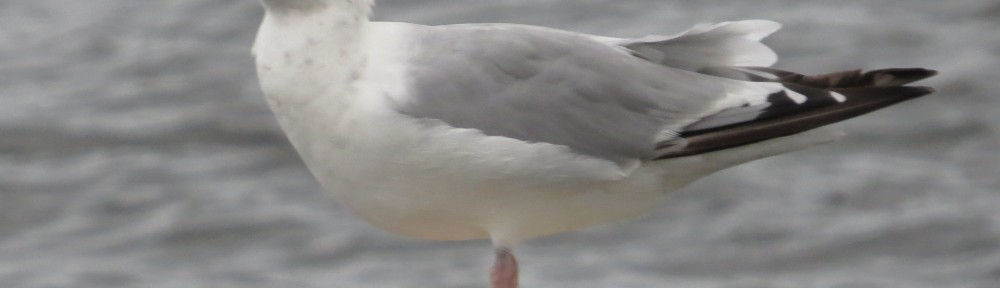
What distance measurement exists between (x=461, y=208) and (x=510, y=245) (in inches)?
9.2

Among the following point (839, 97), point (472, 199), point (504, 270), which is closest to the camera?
point (472, 199)

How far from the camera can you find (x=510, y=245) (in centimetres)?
434

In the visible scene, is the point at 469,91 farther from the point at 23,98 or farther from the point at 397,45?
the point at 23,98

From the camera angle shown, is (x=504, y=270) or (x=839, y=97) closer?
(x=839, y=97)

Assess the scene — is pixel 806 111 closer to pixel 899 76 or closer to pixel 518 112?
pixel 899 76

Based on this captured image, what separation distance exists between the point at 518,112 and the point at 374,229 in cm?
372

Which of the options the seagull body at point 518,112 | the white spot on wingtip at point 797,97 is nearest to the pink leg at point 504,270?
the seagull body at point 518,112

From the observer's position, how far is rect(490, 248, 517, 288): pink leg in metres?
4.38

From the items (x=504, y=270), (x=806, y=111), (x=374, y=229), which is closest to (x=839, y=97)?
(x=806, y=111)

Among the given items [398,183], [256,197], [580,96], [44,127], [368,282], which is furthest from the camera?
[44,127]

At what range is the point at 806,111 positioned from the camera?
13.9 ft

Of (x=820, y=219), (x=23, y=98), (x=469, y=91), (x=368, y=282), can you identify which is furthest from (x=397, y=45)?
(x=23, y=98)

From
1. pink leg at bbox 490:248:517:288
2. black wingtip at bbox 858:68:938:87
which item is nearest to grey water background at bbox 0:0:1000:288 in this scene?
pink leg at bbox 490:248:517:288

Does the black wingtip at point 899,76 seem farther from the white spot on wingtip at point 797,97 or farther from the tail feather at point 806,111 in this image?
the white spot on wingtip at point 797,97
